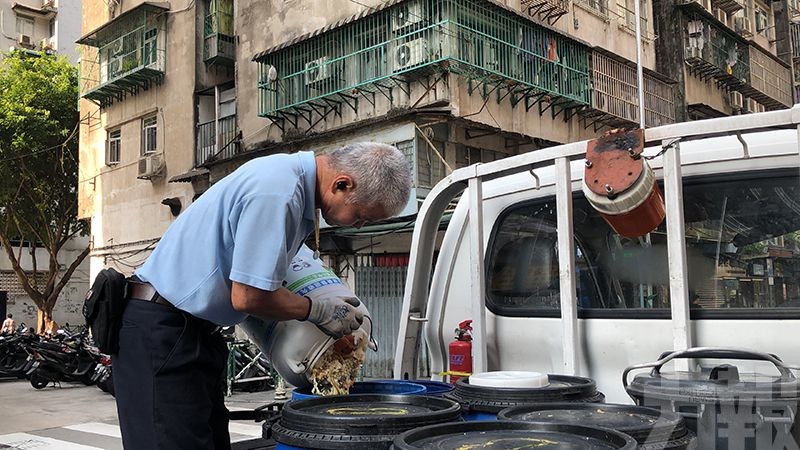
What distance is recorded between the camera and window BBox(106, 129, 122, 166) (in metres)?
19.0

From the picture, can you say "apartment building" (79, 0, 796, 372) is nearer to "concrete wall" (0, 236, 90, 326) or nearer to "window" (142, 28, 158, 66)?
"window" (142, 28, 158, 66)

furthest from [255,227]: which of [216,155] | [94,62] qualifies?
[94,62]

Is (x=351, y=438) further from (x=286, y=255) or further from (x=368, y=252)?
(x=368, y=252)

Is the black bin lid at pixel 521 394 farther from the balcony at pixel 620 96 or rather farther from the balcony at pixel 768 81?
the balcony at pixel 768 81

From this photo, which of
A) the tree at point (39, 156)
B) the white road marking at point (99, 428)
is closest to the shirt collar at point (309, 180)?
the white road marking at point (99, 428)

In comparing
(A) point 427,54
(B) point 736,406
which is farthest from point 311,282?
(A) point 427,54

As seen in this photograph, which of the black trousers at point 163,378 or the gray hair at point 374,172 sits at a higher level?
the gray hair at point 374,172

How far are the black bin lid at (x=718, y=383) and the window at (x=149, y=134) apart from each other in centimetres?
1730

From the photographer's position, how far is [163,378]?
1888 mm

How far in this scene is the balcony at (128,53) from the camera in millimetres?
17172

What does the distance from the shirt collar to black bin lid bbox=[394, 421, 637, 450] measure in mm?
692

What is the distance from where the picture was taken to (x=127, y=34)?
18.0 m

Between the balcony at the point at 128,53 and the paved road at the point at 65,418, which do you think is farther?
the balcony at the point at 128,53

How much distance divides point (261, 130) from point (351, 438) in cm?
1312
